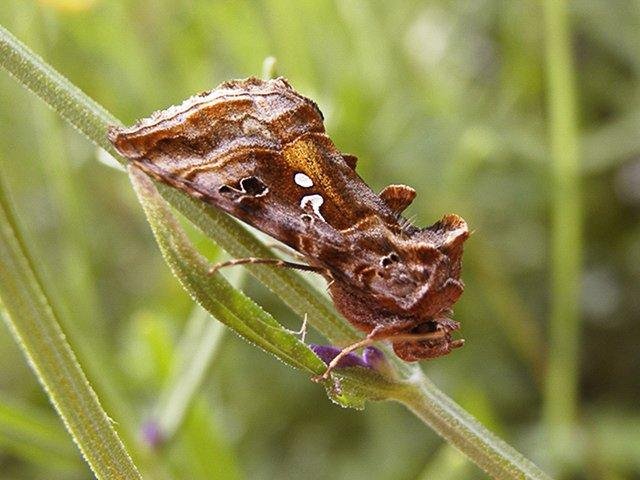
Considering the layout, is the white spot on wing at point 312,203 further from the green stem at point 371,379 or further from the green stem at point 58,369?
the green stem at point 58,369

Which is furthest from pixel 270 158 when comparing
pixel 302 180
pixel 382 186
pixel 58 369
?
pixel 382 186

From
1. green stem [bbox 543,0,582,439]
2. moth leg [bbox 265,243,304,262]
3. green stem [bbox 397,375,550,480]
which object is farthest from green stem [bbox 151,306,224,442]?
green stem [bbox 543,0,582,439]

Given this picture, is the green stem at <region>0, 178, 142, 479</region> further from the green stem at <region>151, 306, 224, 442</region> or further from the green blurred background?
the green blurred background

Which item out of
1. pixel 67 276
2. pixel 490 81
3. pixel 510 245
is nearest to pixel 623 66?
pixel 490 81

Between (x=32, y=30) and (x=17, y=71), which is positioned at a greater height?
(x=32, y=30)

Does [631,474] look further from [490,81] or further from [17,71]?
[17,71]

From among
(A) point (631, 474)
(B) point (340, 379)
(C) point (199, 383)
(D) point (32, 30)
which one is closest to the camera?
(B) point (340, 379)

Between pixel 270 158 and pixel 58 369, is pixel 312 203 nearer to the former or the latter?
pixel 270 158
